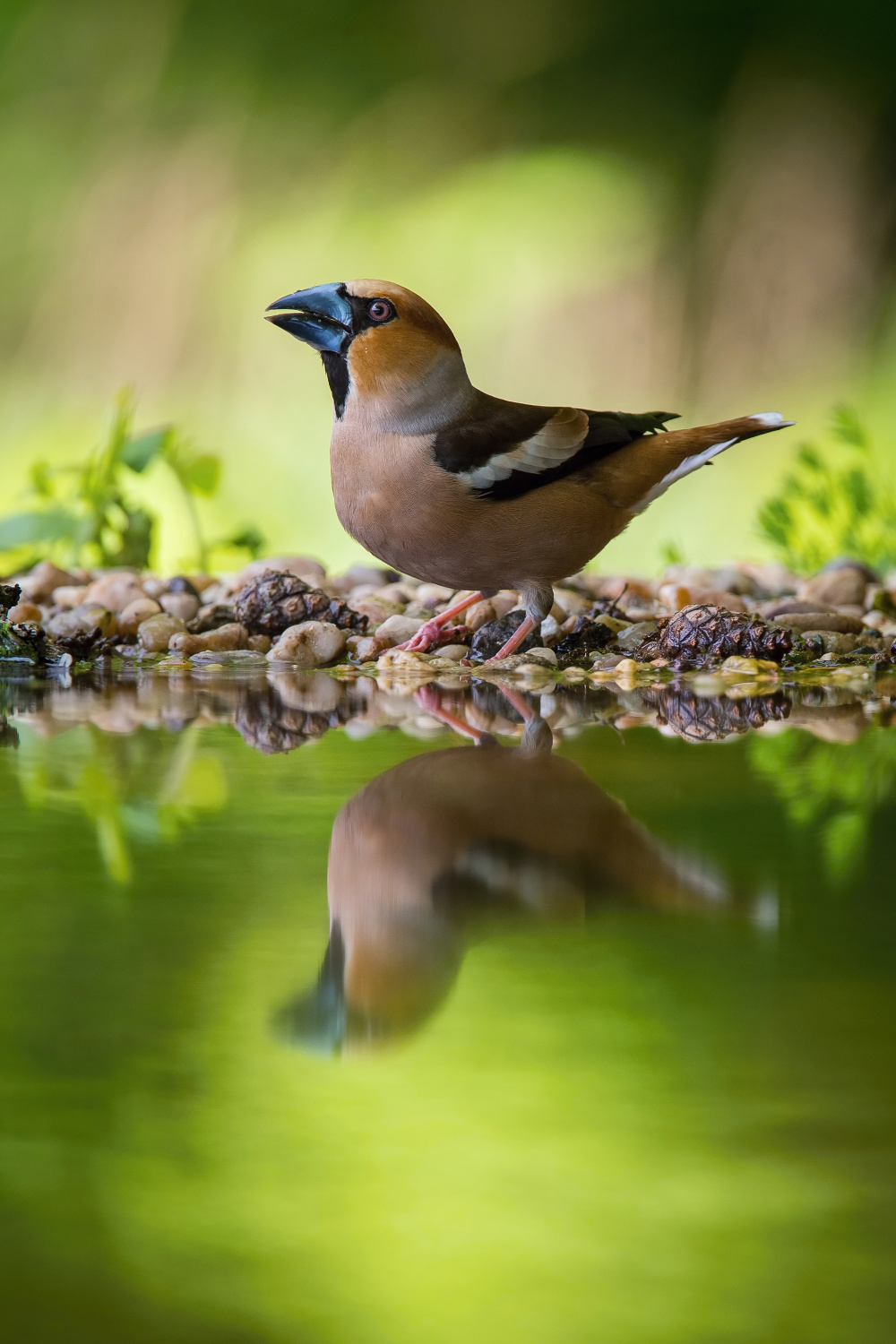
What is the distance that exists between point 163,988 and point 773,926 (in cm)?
28

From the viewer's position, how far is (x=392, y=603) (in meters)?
2.43

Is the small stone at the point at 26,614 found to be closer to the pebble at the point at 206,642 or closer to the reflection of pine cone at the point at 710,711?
the pebble at the point at 206,642

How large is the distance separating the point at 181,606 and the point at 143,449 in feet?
3.75

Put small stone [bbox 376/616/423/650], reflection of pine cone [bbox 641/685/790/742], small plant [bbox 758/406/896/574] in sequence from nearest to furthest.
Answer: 1. reflection of pine cone [bbox 641/685/790/742]
2. small stone [bbox 376/616/423/650]
3. small plant [bbox 758/406/896/574]

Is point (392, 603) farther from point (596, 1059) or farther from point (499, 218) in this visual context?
point (499, 218)

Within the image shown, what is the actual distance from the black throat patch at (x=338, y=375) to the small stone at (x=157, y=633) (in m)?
0.56

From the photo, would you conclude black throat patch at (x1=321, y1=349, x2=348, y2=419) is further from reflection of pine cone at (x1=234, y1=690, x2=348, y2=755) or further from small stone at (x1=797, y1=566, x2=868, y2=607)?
small stone at (x1=797, y1=566, x2=868, y2=607)

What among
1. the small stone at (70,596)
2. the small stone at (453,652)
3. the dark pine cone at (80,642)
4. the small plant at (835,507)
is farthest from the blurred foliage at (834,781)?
the small plant at (835,507)

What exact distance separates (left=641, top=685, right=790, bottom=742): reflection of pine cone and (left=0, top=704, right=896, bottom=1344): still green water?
1.93 ft

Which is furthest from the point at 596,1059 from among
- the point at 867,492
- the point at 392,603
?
the point at 867,492

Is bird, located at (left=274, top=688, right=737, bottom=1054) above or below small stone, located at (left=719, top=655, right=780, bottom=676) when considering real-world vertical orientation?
above

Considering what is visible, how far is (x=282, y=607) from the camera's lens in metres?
2.25

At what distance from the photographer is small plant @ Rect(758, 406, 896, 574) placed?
4.01 meters

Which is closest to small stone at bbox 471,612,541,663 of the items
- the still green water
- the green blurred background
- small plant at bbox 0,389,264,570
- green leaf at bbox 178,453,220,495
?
the still green water
